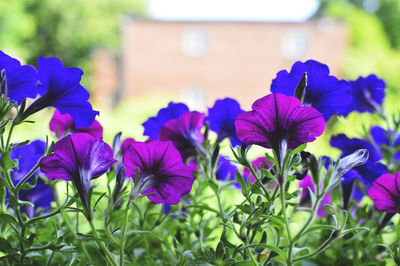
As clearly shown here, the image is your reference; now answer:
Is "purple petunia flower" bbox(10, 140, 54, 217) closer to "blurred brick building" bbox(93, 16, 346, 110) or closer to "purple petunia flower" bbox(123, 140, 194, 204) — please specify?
"purple petunia flower" bbox(123, 140, 194, 204)

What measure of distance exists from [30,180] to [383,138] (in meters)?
0.61

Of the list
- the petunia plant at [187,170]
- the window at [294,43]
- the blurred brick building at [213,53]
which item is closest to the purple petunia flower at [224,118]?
the petunia plant at [187,170]

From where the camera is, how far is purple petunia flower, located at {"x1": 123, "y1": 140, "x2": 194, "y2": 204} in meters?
0.48

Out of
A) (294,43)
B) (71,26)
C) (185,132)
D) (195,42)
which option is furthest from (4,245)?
(71,26)

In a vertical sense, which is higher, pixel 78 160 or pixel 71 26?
pixel 71 26

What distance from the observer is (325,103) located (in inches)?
21.2

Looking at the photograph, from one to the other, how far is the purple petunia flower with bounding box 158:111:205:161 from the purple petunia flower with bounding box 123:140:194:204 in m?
0.11

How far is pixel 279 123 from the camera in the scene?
466 mm

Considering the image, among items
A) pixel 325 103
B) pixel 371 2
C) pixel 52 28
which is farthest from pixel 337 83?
pixel 371 2

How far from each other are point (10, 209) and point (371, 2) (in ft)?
109

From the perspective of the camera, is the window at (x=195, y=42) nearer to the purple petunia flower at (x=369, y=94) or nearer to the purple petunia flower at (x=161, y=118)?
the purple petunia flower at (x=369, y=94)

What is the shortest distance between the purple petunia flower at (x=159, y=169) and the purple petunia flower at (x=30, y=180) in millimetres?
233

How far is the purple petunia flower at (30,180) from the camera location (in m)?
0.65

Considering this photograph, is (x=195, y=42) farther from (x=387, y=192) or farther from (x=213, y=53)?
(x=387, y=192)
